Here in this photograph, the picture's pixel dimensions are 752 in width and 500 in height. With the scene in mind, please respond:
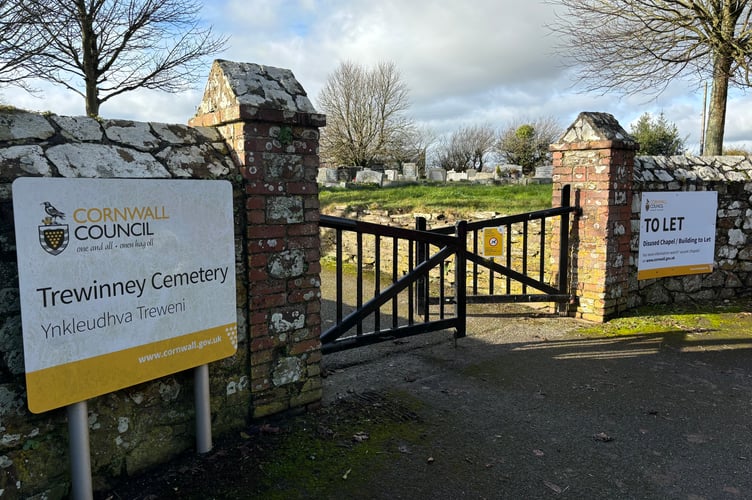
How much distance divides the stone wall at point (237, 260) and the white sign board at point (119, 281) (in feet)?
0.43

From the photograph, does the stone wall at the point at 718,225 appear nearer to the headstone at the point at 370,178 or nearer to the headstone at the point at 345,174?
the headstone at the point at 370,178

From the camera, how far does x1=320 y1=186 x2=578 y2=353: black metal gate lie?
418cm

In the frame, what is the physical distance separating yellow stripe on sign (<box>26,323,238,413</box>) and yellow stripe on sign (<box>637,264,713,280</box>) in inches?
211

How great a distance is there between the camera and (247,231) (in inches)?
123

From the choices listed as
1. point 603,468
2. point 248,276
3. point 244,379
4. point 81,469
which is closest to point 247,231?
point 248,276

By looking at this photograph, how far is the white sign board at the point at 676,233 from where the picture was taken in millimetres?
6398

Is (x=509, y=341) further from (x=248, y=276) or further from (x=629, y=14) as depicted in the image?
(x=629, y=14)

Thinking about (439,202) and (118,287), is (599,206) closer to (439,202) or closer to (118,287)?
(439,202)

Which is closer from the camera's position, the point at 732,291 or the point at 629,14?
the point at 732,291

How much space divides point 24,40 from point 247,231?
1094cm

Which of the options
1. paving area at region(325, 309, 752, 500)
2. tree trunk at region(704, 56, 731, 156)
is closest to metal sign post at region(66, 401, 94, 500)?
paving area at region(325, 309, 752, 500)

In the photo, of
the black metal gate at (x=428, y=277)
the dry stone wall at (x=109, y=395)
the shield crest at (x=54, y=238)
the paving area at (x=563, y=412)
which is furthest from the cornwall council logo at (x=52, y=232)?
the paving area at (x=563, y=412)

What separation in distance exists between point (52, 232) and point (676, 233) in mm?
6798

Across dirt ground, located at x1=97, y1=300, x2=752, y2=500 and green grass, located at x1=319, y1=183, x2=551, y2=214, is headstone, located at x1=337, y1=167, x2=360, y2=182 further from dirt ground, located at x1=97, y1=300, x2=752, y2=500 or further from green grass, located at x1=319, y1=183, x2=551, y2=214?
dirt ground, located at x1=97, y1=300, x2=752, y2=500
